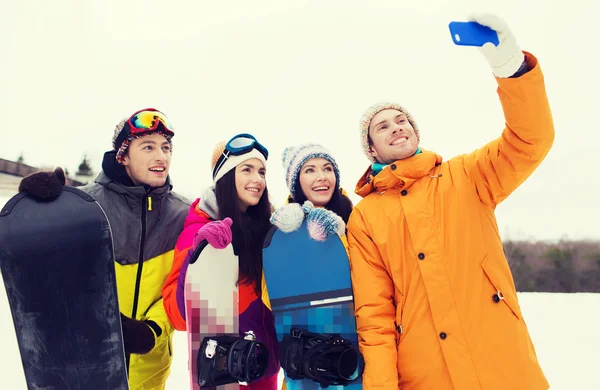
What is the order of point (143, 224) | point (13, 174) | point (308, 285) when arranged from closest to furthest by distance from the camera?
point (308, 285), point (143, 224), point (13, 174)

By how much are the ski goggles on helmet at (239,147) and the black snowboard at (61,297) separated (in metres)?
0.67

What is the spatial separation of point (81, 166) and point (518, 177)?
6.11 metres

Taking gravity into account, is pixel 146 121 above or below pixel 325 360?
above

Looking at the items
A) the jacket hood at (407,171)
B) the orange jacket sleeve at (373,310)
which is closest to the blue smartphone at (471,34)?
the jacket hood at (407,171)

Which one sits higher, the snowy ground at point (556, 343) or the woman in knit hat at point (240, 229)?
the woman in knit hat at point (240, 229)

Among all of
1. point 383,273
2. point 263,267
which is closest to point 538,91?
point 383,273

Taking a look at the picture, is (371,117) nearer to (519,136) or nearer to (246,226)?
(519,136)

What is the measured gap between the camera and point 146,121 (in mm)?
2221

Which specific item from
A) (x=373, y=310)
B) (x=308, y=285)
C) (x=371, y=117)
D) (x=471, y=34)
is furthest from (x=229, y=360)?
(x=471, y=34)

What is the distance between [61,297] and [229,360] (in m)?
0.80

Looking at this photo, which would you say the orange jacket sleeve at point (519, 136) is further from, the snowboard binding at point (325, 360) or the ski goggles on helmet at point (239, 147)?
the ski goggles on helmet at point (239, 147)

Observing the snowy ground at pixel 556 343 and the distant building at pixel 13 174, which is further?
the distant building at pixel 13 174

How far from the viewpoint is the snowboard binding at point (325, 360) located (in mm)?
1588

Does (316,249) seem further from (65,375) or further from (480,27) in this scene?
(65,375)
